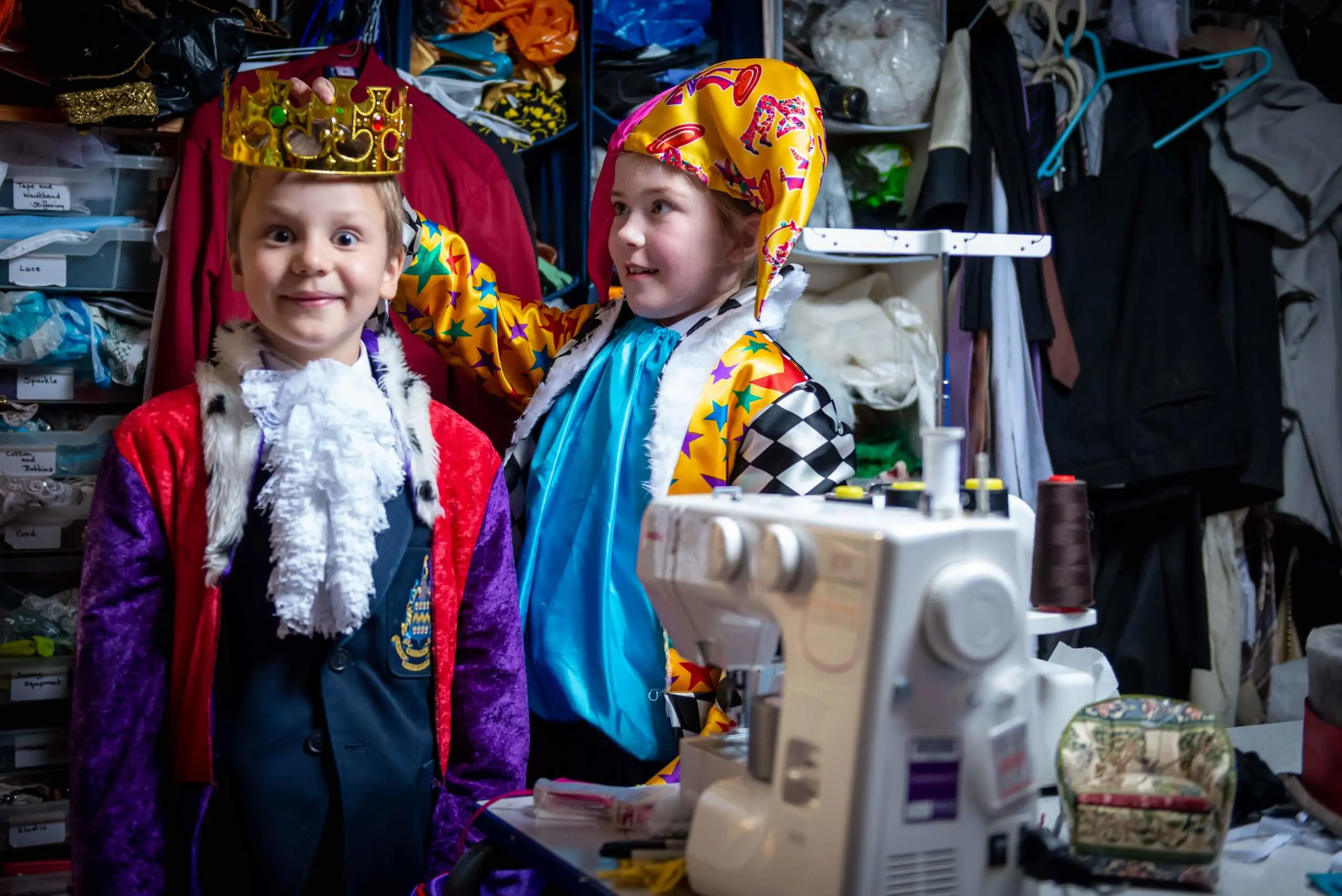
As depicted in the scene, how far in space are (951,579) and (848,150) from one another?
2.13m

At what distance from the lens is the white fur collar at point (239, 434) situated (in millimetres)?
1299

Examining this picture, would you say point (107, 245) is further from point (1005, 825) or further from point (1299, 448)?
point (1299, 448)

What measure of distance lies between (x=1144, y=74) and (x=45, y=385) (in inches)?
99.7

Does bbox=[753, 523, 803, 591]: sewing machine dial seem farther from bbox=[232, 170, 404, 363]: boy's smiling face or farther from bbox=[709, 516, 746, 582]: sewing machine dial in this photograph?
bbox=[232, 170, 404, 363]: boy's smiling face

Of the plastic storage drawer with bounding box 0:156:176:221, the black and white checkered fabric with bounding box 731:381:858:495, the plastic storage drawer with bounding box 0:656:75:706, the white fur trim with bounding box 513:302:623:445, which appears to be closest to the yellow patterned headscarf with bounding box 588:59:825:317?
the black and white checkered fabric with bounding box 731:381:858:495

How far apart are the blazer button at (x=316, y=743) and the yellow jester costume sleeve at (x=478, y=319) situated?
0.79 m

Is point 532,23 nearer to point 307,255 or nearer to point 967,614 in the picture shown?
point 307,255

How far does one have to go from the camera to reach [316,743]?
1330 mm

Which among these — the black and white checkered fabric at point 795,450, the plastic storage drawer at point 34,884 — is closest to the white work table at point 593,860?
the black and white checkered fabric at point 795,450

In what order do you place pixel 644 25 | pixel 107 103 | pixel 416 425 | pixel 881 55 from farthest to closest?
pixel 881 55 → pixel 644 25 → pixel 107 103 → pixel 416 425

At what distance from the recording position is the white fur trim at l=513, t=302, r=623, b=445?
1873 millimetres

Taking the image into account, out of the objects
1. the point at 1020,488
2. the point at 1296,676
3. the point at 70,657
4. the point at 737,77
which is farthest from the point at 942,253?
the point at 70,657

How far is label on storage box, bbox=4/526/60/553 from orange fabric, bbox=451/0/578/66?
1262 millimetres

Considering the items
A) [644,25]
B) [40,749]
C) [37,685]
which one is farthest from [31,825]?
[644,25]
